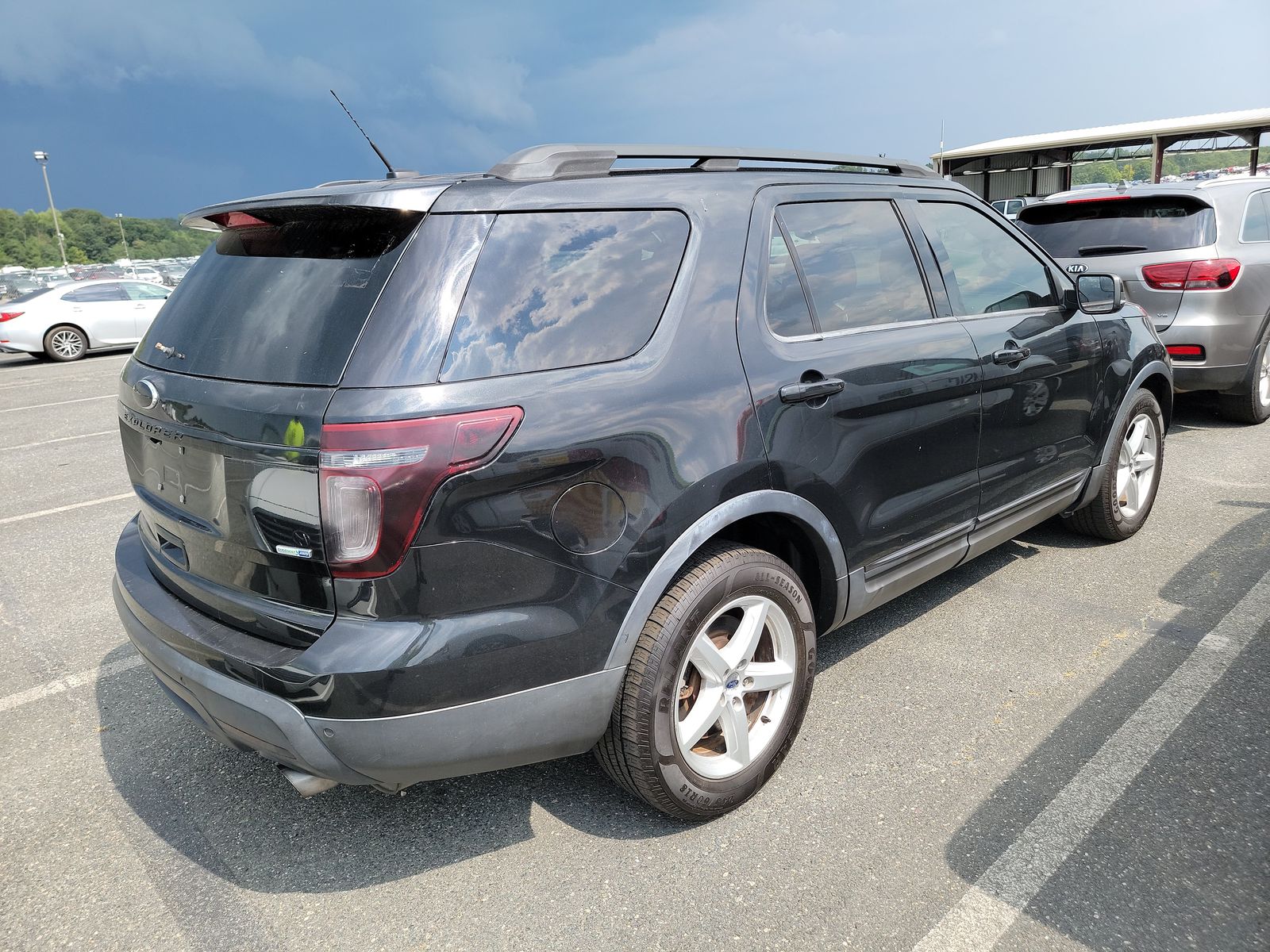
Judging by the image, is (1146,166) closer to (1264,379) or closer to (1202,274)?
(1264,379)

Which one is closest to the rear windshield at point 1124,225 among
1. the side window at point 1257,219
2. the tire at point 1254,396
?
the side window at point 1257,219

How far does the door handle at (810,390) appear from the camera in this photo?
2.72 m

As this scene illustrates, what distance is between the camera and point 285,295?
236 cm

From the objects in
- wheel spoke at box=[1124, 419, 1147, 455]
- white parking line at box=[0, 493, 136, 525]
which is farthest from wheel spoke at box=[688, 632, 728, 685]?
white parking line at box=[0, 493, 136, 525]

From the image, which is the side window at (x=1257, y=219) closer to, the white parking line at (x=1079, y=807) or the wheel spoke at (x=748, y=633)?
the white parking line at (x=1079, y=807)

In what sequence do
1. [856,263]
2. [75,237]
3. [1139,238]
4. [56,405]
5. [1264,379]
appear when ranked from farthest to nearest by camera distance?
[75,237]
[56,405]
[1264,379]
[1139,238]
[856,263]

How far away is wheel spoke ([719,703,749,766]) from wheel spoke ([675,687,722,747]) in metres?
0.03

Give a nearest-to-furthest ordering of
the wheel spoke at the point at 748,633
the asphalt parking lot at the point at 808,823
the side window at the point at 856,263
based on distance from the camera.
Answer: the asphalt parking lot at the point at 808,823 → the wheel spoke at the point at 748,633 → the side window at the point at 856,263

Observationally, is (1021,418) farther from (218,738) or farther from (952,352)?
(218,738)

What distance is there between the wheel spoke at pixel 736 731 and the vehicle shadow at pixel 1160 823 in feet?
1.96

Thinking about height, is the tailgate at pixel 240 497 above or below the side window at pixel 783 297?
below

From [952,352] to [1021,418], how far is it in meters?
0.58

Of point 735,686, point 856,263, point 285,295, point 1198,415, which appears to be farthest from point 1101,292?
point 1198,415

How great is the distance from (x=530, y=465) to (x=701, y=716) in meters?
0.93
